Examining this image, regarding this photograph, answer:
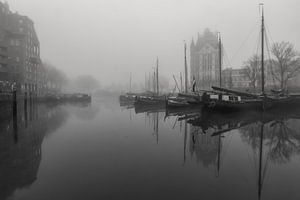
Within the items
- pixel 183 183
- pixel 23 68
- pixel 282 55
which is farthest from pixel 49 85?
pixel 183 183

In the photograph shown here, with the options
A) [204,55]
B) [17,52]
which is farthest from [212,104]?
[204,55]

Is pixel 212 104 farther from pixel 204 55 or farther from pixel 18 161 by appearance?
pixel 204 55

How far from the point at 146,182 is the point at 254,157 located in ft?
22.5

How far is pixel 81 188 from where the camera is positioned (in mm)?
8375

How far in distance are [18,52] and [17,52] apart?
1.17 feet

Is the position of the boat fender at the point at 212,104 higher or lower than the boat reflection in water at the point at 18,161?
higher

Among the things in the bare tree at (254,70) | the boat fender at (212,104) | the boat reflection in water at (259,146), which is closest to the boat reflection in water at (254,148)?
the boat reflection in water at (259,146)

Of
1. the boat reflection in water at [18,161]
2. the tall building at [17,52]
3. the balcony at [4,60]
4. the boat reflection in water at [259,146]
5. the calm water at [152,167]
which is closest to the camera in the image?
the calm water at [152,167]

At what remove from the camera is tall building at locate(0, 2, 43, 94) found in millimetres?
81750

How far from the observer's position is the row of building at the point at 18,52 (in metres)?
81.8

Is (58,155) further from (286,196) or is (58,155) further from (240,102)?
(240,102)

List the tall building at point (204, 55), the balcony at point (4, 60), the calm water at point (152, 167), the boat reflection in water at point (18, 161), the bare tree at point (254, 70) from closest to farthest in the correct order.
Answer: the calm water at point (152, 167) < the boat reflection in water at point (18, 161) < the bare tree at point (254, 70) < the balcony at point (4, 60) < the tall building at point (204, 55)

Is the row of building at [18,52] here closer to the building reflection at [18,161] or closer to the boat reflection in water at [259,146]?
the building reflection at [18,161]

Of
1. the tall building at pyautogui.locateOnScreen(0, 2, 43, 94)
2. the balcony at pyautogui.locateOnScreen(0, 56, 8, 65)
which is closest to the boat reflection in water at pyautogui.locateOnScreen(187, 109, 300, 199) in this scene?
the tall building at pyautogui.locateOnScreen(0, 2, 43, 94)
